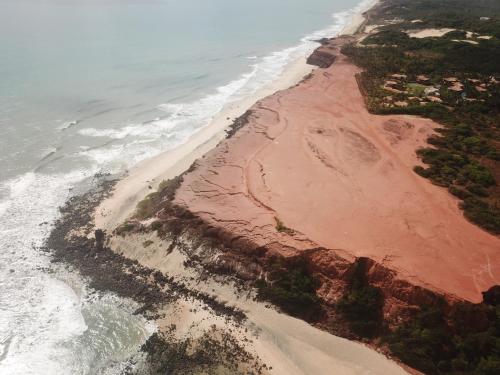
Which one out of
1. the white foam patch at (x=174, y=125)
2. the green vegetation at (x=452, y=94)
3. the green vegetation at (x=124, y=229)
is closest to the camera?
the green vegetation at (x=124, y=229)

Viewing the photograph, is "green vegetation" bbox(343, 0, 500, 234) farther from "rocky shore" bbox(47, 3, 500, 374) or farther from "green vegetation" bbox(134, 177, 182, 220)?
"green vegetation" bbox(134, 177, 182, 220)

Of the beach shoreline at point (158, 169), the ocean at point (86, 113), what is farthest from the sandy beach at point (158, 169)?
the ocean at point (86, 113)

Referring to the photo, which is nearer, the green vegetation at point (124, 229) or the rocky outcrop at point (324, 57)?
the green vegetation at point (124, 229)

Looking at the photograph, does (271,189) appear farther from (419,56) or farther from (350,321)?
(419,56)

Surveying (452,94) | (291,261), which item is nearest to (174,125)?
(291,261)

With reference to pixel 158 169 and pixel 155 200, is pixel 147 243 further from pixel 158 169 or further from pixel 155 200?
pixel 158 169

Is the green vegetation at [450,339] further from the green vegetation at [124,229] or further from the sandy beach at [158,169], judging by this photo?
the sandy beach at [158,169]
